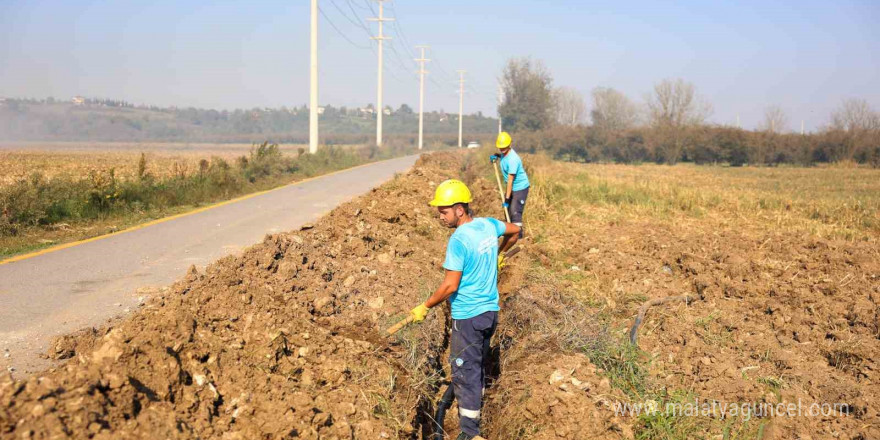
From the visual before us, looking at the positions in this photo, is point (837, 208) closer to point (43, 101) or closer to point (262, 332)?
point (262, 332)

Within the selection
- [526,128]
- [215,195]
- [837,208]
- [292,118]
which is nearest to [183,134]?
[292,118]

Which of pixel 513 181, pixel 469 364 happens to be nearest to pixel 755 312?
pixel 513 181

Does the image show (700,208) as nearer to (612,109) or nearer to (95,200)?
(95,200)

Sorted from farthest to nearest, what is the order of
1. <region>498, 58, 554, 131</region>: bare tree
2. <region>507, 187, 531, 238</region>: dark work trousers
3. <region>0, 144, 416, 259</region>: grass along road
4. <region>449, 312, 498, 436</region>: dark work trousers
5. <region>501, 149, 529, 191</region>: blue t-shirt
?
<region>498, 58, 554, 131</region>: bare tree
<region>0, 144, 416, 259</region>: grass along road
<region>507, 187, 531, 238</region>: dark work trousers
<region>501, 149, 529, 191</region>: blue t-shirt
<region>449, 312, 498, 436</region>: dark work trousers

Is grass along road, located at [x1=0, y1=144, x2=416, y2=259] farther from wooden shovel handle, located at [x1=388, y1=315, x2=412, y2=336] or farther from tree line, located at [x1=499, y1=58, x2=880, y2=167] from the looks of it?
tree line, located at [x1=499, y1=58, x2=880, y2=167]

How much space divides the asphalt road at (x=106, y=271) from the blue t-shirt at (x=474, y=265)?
332 cm

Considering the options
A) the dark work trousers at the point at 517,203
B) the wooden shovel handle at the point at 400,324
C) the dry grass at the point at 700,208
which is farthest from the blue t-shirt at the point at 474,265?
the dry grass at the point at 700,208

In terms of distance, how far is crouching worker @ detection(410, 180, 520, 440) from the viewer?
497cm

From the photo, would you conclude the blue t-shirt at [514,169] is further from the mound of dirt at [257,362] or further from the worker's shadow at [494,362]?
the worker's shadow at [494,362]

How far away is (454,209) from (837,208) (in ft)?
51.3

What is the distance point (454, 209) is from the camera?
5.04 metres

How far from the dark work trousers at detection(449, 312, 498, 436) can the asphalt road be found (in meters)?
3.25

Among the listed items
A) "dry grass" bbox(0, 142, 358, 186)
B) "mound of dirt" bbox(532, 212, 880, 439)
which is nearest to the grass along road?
"dry grass" bbox(0, 142, 358, 186)

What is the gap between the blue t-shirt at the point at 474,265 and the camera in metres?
4.88
